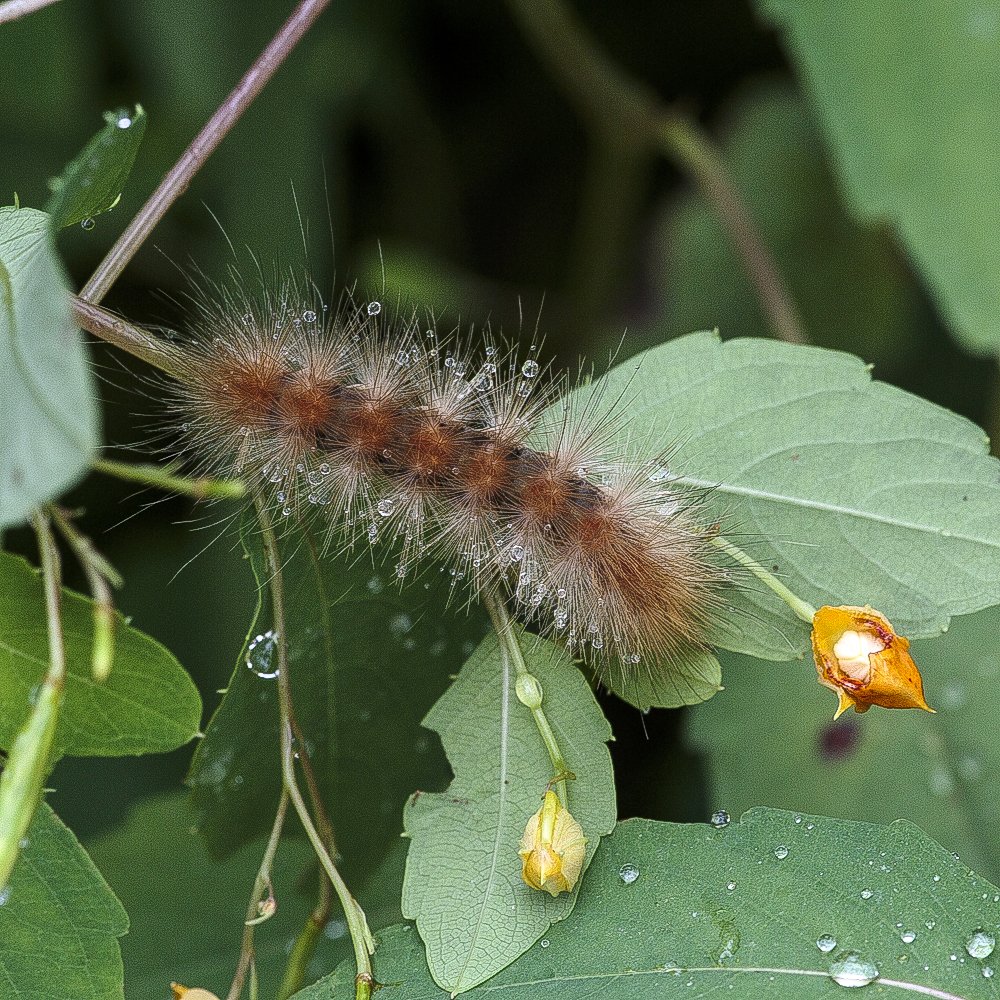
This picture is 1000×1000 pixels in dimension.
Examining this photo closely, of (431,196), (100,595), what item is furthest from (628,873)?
(431,196)

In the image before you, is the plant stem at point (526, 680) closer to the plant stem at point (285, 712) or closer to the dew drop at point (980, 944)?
the plant stem at point (285, 712)

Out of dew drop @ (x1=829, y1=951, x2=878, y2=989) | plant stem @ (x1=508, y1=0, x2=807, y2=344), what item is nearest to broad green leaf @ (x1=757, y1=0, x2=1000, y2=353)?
plant stem @ (x1=508, y1=0, x2=807, y2=344)

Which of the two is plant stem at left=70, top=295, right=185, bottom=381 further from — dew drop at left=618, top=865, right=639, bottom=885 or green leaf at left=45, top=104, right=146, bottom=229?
dew drop at left=618, top=865, right=639, bottom=885

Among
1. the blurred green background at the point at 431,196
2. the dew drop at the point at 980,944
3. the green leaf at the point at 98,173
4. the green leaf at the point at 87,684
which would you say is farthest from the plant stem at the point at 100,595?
the blurred green background at the point at 431,196

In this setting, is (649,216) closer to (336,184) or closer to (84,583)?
(336,184)

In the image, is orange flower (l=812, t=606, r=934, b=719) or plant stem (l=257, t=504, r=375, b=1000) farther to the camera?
plant stem (l=257, t=504, r=375, b=1000)

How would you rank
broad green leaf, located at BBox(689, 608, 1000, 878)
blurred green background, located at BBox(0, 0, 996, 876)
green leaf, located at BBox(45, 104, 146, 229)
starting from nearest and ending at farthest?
green leaf, located at BBox(45, 104, 146, 229), broad green leaf, located at BBox(689, 608, 1000, 878), blurred green background, located at BBox(0, 0, 996, 876)
